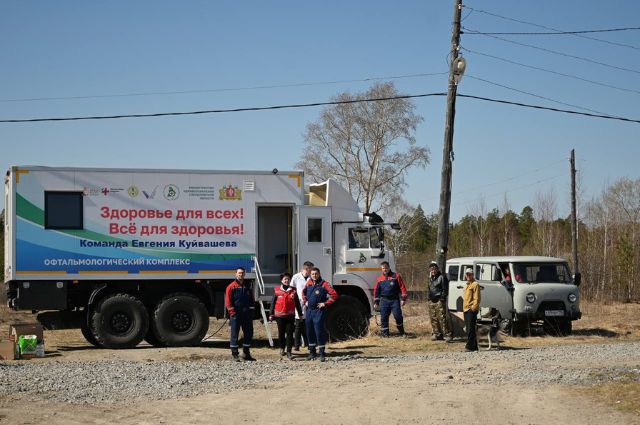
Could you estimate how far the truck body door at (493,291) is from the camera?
21.5m

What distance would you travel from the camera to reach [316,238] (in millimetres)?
20750

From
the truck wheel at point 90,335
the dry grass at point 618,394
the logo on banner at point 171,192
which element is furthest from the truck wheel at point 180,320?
the dry grass at point 618,394

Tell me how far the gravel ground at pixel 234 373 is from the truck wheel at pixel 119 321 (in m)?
2.56

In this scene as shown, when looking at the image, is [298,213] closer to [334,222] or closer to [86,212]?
[334,222]

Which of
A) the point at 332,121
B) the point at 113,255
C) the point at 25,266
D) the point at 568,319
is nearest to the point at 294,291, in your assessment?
the point at 113,255

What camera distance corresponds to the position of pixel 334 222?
21.1 m

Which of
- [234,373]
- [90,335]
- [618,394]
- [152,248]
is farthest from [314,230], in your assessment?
[618,394]

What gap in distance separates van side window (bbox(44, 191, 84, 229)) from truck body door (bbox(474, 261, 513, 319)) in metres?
10.0

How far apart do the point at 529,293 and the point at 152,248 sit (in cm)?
931

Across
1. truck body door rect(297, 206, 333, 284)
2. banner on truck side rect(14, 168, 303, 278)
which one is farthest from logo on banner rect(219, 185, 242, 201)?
truck body door rect(297, 206, 333, 284)

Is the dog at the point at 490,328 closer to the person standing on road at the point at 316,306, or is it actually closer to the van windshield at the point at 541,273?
the van windshield at the point at 541,273

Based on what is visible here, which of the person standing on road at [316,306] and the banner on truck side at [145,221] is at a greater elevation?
the banner on truck side at [145,221]

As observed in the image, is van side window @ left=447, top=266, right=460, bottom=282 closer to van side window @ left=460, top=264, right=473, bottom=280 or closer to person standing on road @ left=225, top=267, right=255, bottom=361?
van side window @ left=460, top=264, right=473, bottom=280

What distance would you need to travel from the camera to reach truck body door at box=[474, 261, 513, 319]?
2147 cm
